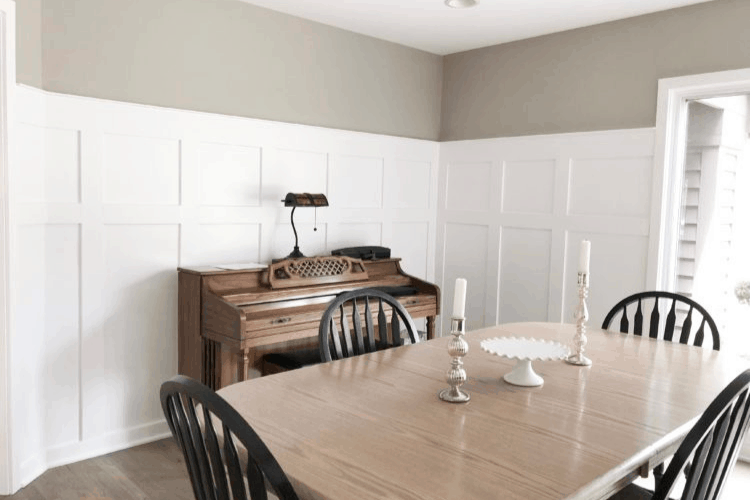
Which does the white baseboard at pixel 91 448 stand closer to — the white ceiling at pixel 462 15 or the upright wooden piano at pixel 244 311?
the upright wooden piano at pixel 244 311

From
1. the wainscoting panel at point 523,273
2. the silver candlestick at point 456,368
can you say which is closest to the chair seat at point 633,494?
the silver candlestick at point 456,368

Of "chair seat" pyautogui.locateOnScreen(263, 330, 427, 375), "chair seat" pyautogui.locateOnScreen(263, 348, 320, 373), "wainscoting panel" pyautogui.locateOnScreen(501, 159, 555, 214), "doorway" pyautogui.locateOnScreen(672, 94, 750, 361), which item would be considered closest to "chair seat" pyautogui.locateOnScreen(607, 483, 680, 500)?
"chair seat" pyautogui.locateOnScreen(263, 330, 427, 375)

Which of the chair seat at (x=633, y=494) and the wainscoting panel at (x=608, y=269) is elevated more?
the wainscoting panel at (x=608, y=269)

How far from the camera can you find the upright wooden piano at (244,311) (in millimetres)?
3094

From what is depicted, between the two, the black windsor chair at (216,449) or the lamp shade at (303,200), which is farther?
the lamp shade at (303,200)

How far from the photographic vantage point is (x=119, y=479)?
Answer: 2926mm

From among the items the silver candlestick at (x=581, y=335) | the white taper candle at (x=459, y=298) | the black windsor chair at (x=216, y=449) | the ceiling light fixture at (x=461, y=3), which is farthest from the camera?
the ceiling light fixture at (x=461, y=3)

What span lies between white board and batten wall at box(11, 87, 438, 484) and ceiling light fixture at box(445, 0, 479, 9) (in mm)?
1108

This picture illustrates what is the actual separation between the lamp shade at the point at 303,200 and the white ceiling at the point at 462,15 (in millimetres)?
1103

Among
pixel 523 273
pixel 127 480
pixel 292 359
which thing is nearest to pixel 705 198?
pixel 523 273

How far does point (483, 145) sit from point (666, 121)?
129cm

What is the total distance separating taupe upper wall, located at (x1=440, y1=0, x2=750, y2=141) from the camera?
3.41 m

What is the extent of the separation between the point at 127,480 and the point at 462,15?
313 centimetres

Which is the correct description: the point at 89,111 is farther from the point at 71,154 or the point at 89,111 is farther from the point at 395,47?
the point at 395,47
